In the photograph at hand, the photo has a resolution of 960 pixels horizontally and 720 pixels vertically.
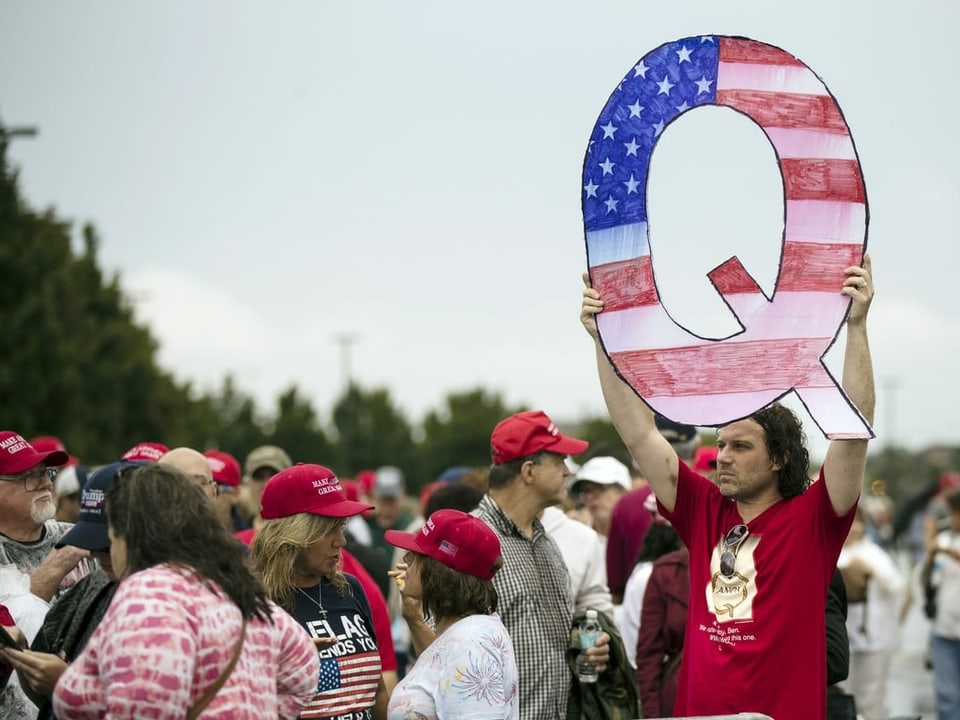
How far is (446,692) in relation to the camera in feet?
13.4

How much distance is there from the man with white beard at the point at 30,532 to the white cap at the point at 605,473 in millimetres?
3667

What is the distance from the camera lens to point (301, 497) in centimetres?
450

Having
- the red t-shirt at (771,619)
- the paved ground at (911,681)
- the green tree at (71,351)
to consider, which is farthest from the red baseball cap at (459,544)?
the green tree at (71,351)

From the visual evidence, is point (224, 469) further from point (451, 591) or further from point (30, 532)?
point (451, 591)

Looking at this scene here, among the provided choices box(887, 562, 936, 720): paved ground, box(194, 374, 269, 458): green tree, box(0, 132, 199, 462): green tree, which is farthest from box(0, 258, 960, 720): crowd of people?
box(194, 374, 269, 458): green tree

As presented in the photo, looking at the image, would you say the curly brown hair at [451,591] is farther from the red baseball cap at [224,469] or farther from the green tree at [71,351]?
the green tree at [71,351]

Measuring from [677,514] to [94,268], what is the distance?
3590 centimetres

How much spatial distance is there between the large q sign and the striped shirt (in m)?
1.39

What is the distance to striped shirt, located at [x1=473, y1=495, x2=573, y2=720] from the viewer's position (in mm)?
5184

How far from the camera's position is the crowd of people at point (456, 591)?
320 centimetres

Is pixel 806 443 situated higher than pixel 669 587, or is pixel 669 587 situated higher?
pixel 806 443

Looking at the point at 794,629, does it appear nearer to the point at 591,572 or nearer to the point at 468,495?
the point at 591,572

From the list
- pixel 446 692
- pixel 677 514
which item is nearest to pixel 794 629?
pixel 677 514

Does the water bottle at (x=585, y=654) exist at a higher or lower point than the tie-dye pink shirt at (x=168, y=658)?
lower
